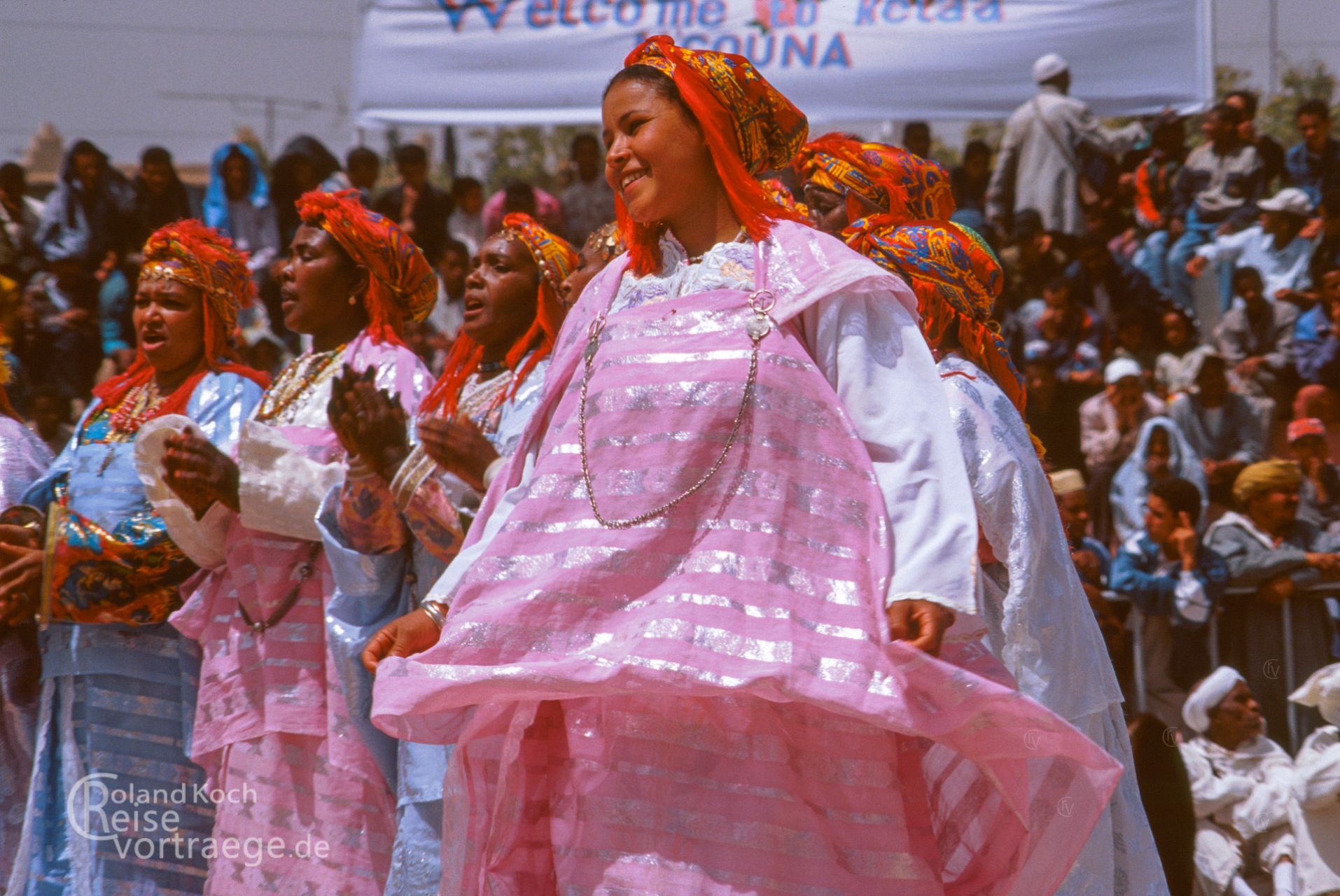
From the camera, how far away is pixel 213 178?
12422 millimetres

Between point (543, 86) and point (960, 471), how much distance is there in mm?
8841

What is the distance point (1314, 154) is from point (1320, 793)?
6.62 metres

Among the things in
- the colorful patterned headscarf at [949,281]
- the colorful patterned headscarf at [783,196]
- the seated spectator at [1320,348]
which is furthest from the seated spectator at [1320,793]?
the seated spectator at [1320,348]

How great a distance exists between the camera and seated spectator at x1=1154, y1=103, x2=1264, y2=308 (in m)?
11.4

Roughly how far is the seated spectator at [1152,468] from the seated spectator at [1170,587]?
1348 mm

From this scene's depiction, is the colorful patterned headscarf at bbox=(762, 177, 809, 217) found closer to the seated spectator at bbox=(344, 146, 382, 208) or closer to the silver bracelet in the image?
the silver bracelet

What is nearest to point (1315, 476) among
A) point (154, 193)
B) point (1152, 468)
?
point (1152, 468)

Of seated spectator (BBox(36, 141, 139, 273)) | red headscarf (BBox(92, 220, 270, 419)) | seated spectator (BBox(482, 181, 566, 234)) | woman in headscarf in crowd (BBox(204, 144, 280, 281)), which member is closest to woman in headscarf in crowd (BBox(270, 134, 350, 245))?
woman in headscarf in crowd (BBox(204, 144, 280, 281))

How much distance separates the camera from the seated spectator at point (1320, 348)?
30.8 feet

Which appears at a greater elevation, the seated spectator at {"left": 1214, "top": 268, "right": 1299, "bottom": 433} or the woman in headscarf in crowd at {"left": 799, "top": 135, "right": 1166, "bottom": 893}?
the seated spectator at {"left": 1214, "top": 268, "right": 1299, "bottom": 433}

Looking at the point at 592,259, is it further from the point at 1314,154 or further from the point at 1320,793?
the point at 1314,154

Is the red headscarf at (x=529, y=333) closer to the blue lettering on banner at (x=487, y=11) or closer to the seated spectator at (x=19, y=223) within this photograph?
the blue lettering on banner at (x=487, y=11)

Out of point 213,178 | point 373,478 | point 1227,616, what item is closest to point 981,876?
point 373,478

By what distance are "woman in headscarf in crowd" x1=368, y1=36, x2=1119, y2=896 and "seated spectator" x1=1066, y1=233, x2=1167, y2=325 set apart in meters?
8.38
